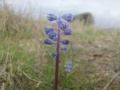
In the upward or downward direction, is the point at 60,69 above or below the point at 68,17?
below

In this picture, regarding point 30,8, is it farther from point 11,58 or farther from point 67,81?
point 67,81

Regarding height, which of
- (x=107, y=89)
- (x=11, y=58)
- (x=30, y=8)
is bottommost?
(x=107, y=89)

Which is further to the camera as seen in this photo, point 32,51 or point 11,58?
point 32,51

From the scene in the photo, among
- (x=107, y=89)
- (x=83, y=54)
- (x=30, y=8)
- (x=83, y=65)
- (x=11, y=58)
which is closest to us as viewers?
(x=107, y=89)

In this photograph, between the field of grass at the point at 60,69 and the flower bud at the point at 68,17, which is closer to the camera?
the flower bud at the point at 68,17

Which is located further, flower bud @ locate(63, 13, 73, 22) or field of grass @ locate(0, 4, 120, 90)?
field of grass @ locate(0, 4, 120, 90)

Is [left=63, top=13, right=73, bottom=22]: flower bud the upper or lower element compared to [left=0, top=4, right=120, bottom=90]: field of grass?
upper

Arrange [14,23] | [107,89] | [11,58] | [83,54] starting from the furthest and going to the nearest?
[14,23] < [83,54] < [11,58] < [107,89]

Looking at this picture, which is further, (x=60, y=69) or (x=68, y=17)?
(x=60, y=69)

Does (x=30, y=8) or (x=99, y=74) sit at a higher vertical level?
(x=30, y=8)

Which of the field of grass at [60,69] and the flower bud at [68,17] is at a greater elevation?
the flower bud at [68,17]

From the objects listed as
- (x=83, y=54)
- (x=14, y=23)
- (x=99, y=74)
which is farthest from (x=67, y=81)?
(x=14, y=23)
